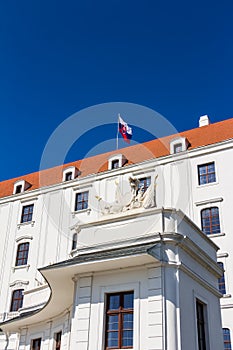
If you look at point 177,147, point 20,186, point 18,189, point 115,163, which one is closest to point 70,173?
point 115,163

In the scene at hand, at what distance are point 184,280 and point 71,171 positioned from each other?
2339 cm

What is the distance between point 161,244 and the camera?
14.7 m

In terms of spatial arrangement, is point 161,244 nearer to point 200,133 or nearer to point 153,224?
point 153,224

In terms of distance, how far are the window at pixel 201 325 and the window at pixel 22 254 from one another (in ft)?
68.4

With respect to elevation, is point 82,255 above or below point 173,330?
above

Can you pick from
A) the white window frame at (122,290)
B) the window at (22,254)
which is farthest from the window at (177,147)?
the white window frame at (122,290)

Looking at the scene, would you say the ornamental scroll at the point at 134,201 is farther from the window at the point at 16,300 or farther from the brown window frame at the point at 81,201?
the window at the point at 16,300

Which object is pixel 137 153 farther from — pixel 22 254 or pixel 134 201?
pixel 134 201

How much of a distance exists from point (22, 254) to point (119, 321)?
73.0 feet

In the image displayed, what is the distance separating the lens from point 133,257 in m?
14.0

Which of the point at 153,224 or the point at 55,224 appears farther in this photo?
the point at 55,224

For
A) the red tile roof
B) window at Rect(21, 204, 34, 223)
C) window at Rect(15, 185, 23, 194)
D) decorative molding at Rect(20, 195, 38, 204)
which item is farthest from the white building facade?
window at Rect(15, 185, 23, 194)

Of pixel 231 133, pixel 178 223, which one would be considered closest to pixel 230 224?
pixel 231 133

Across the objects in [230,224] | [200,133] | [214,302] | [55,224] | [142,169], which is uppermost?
[200,133]
